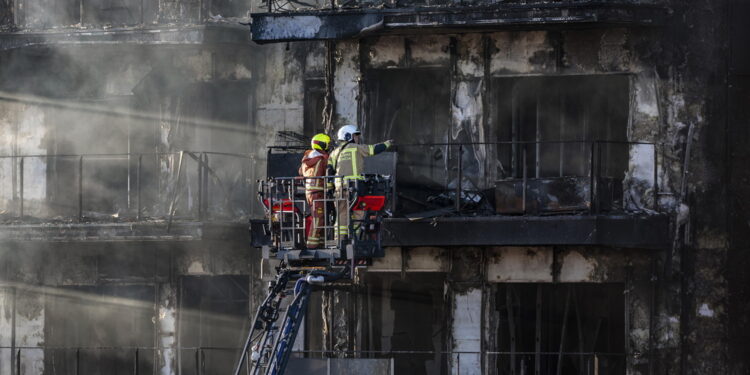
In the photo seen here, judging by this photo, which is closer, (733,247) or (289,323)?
(289,323)

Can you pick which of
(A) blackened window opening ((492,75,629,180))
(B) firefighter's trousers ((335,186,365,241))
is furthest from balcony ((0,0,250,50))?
(B) firefighter's trousers ((335,186,365,241))

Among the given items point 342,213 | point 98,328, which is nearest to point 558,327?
point 342,213

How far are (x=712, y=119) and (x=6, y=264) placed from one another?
1132 centimetres

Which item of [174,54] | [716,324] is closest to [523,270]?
[716,324]

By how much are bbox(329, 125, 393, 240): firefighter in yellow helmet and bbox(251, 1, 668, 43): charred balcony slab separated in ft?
11.7

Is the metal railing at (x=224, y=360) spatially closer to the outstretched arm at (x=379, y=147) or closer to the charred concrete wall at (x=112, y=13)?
the outstretched arm at (x=379, y=147)

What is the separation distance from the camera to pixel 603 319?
22688mm

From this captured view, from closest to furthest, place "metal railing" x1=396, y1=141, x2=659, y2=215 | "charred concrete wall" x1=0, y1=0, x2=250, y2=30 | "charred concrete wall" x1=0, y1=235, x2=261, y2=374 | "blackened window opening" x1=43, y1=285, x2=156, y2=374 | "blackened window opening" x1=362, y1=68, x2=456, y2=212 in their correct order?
"metal railing" x1=396, y1=141, x2=659, y2=215, "blackened window opening" x1=362, y1=68, x2=456, y2=212, "charred concrete wall" x1=0, y1=235, x2=261, y2=374, "charred concrete wall" x1=0, y1=0, x2=250, y2=30, "blackened window opening" x1=43, y1=285, x2=156, y2=374

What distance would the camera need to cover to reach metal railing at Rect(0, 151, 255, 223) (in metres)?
24.1

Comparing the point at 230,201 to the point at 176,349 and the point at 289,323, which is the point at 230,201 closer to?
the point at 176,349

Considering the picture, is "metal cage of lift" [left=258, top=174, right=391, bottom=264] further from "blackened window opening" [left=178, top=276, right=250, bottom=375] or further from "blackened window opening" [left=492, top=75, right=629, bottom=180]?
"blackened window opening" [left=178, top=276, right=250, bottom=375]

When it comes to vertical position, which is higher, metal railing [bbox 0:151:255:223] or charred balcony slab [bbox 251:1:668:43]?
charred balcony slab [bbox 251:1:668:43]

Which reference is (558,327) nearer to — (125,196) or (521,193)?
(521,193)

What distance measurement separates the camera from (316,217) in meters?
18.7
